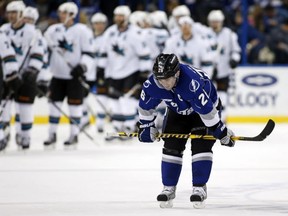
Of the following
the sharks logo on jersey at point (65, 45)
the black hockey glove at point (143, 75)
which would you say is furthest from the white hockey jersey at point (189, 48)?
the sharks logo on jersey at point (65, 45)

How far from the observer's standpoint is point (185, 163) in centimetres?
1003

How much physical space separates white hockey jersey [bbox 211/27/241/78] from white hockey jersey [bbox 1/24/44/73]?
12.3 ft

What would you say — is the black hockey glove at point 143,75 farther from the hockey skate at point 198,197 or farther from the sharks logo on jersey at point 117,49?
the hockey skate at point 198,197

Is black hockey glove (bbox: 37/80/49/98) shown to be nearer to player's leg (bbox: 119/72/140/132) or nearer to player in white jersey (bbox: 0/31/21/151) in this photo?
player in white jersey (bbox: 0/31/21/151)

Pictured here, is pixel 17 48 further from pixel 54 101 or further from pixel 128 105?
pixel 128 105

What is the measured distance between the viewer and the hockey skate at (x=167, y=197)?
6.75 meters

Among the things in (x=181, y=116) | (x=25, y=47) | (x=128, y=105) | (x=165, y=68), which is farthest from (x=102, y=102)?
(x=165, y=68)

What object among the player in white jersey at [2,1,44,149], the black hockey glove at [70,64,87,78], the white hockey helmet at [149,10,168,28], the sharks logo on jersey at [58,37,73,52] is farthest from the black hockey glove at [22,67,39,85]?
the white hockey helmet at [149,10,168,28]

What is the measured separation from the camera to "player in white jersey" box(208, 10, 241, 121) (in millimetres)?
14273

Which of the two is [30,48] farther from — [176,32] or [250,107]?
[250,107]

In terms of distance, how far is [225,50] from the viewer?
14.5 meters

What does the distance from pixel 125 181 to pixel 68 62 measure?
11.7 feet

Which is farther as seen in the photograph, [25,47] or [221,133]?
[25,47]

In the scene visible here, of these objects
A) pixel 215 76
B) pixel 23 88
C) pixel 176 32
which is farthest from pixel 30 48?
pixel 215 76
